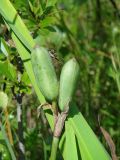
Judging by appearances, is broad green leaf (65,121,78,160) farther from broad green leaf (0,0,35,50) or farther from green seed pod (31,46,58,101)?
broad green leaf (0,0,35,50)

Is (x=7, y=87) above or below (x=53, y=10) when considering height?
below

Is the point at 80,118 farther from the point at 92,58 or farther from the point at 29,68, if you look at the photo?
the point at 92,58

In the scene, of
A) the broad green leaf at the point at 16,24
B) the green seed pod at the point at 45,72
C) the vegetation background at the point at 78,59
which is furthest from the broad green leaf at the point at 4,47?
the green seed pod at the point at 45,72

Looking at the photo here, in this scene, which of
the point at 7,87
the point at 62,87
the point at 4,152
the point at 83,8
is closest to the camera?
the point at 62,87

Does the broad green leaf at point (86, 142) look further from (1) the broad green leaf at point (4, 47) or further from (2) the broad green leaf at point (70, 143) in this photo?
(1) the broad green leaf at point (4, 47)

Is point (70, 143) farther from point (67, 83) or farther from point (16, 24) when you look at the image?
point (16, 24)

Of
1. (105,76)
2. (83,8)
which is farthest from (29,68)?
(83,8)

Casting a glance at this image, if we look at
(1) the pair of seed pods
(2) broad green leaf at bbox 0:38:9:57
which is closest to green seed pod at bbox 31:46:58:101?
(1) the pair of seed pods

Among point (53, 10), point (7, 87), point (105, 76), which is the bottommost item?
point (105, 76)
